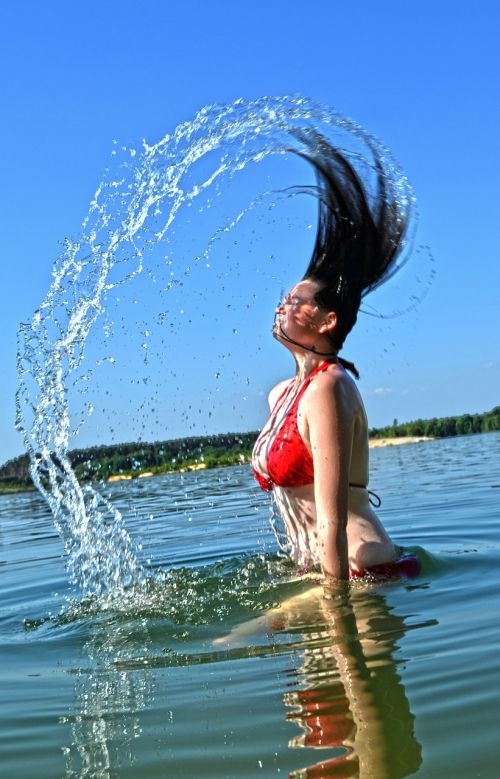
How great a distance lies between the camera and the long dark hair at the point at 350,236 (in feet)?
15.6

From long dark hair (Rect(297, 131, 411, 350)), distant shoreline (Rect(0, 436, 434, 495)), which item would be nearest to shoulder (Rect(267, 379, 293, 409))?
long dark hair (Rect(297, 131, 411, 350))

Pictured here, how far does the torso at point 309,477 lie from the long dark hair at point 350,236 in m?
0.39

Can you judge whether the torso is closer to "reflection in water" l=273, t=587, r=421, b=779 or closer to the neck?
the neck

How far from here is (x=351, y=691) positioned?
10.4 ft

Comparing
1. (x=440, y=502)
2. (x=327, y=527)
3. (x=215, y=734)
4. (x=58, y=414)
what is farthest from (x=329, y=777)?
(x=440, y=502)

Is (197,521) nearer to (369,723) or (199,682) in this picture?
(199,682)

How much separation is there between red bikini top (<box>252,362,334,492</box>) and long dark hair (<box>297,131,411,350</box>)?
38cm

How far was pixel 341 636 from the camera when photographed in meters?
3.98

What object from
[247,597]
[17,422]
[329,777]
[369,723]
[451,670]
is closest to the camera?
[329,777]

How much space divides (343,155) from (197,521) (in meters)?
6.11

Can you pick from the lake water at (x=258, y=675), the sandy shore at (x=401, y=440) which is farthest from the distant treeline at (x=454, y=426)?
the lake water at (x=258, y=675)

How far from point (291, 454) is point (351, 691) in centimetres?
163

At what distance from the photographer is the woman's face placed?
15.5ft

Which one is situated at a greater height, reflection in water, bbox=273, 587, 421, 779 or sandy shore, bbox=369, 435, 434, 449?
sandy shore, bbox=369, 435, 434, 449
